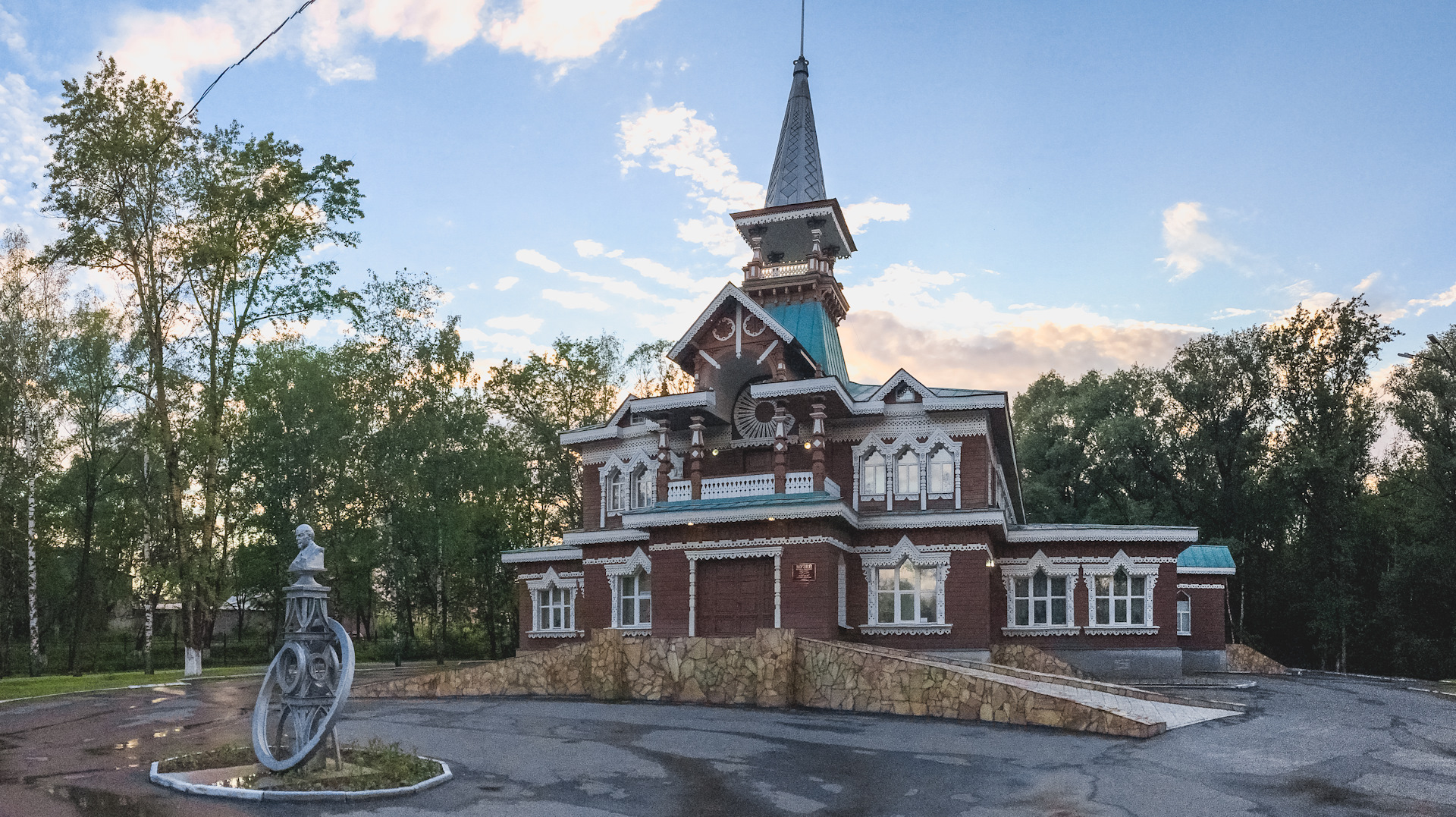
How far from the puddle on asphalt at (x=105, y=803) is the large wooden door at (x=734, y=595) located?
1752cm

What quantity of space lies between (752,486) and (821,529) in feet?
9.09

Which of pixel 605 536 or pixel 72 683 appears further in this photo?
pixel 605 536

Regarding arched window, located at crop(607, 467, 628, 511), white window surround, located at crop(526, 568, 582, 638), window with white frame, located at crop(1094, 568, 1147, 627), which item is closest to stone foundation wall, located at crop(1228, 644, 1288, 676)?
window with white frame, located at crop(1094, 568, 1147, 627)

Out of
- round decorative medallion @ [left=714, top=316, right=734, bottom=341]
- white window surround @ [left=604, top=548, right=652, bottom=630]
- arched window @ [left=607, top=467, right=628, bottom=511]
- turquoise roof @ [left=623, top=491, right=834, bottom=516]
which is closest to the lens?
turquoise roof @ [left=623, top=491, right=834, bottom=516]

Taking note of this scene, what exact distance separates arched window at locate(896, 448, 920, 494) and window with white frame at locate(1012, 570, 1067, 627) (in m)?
5.35

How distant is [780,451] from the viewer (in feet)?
95.2

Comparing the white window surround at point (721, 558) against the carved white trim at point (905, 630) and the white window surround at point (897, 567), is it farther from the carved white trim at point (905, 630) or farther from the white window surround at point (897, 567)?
the white window surround at point (897, 567)

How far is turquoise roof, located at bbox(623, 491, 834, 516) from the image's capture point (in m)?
27.2

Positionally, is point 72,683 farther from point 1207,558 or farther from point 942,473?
point 1207,558

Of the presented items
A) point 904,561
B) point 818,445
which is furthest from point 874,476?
point 818,445

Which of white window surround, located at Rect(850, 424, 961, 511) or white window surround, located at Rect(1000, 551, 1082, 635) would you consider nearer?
white window surround, located at Rect(850, 424, 961, 511)

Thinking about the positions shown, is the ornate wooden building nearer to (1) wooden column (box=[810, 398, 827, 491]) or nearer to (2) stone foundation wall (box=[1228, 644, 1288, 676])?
(1) wooden column (box=[810, 398, 827, 491])

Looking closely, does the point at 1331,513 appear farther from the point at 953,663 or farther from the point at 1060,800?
the point at 1060,800

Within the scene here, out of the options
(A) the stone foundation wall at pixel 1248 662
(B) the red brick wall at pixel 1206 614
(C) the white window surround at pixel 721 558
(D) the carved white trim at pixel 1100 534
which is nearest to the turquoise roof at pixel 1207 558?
(B) the red brick wall at pixel 1206 614
